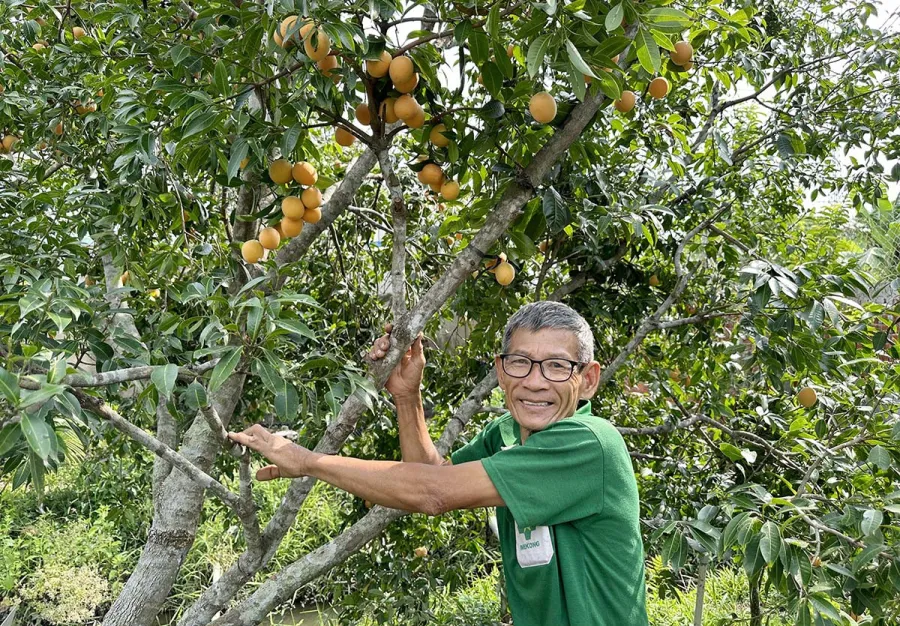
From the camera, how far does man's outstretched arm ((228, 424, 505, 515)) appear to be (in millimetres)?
1309

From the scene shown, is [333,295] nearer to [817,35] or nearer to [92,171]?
[92,171]

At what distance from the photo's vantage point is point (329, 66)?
140cm

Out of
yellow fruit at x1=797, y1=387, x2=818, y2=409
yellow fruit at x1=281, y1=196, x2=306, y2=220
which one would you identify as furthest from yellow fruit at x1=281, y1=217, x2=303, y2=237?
yellow fruit at x1=797, y1=387, x2=818, y2=409

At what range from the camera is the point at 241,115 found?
1.38 metres

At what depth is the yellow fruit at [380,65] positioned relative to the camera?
146cm

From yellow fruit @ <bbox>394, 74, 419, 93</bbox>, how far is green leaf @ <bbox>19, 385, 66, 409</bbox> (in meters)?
0.88

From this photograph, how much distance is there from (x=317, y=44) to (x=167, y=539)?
1.47 meters

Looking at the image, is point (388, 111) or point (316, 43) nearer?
point (316, 43)

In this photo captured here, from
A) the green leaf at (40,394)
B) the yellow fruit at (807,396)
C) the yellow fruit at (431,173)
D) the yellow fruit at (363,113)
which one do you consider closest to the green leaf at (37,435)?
the green leaf at (40,394)

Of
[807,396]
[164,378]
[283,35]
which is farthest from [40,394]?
[807,396]

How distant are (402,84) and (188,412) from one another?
1432mm

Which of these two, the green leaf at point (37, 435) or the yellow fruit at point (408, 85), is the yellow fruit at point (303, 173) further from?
the green leaf at point (37, 435)

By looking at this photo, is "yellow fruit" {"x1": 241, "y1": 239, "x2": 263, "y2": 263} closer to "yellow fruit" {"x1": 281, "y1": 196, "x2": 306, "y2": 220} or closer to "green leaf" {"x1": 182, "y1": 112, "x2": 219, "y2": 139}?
"yellow fruit" {"x1": 281, "y1": 196, "x2": 306, "y2": 220}

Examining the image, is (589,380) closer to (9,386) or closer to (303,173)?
(303,173)
